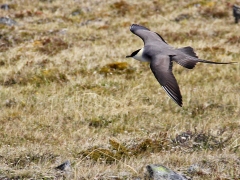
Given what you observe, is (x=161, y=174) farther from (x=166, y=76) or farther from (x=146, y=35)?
(x=146, y=35)

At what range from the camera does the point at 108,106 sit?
8.89 m

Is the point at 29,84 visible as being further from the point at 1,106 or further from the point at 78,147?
the point at 78,147

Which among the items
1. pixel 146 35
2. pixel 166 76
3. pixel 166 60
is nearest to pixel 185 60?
pixel 166 60

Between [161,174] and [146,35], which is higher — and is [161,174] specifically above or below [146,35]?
below

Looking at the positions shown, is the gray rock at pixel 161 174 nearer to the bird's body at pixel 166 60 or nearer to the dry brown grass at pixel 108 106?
the dry brown grass at pixel 108 106

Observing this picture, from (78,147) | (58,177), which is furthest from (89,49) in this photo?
(58,177)

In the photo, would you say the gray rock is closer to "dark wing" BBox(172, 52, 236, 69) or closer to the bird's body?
the bird's body

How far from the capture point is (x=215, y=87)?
33.0ft

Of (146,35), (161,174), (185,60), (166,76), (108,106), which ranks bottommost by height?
(108,106)

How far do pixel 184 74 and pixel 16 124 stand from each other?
4.89 m

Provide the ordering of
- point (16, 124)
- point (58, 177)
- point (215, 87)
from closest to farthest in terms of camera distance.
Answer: point (58, 177), point (16, 124), point (215, 87)

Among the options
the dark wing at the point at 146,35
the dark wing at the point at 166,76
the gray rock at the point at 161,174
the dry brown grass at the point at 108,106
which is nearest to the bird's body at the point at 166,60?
the dark wing at the point at 166,76

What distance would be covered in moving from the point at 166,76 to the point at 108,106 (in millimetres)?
2890

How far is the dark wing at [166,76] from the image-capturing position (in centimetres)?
598
